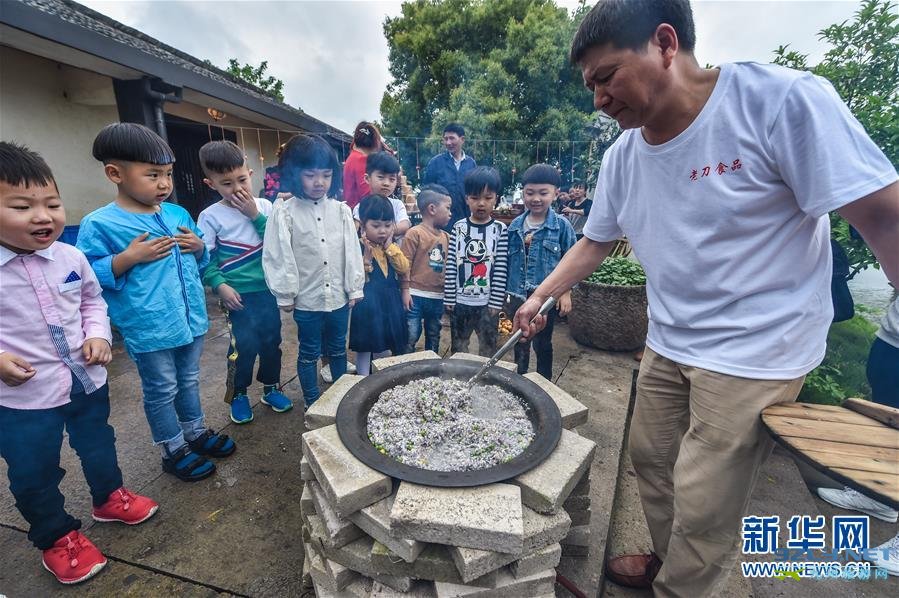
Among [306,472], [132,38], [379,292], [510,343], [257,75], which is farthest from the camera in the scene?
[257,75]

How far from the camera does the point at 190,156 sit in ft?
27.7

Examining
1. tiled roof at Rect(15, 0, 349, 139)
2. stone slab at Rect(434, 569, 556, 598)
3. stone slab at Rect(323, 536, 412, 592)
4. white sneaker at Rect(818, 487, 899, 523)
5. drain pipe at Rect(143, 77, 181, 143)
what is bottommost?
white sneaker at Rect(818, 487, 899, 523)

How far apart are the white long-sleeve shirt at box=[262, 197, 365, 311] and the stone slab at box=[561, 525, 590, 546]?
7.68 ft

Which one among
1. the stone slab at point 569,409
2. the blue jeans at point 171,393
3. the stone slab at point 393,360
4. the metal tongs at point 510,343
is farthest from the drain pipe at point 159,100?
→ the stone slab at point 569,409

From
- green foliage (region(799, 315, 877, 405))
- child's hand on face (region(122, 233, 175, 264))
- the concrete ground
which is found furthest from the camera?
green foliage (region(799, 315, 877, 405))

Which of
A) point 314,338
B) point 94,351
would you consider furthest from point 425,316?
point 94,351

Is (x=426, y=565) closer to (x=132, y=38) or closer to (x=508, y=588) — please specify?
(x=508, y=588)

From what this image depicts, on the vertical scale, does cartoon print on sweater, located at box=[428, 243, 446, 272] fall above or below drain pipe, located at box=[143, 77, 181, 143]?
below

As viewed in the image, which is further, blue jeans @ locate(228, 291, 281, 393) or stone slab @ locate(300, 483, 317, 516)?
blue jeans @ locate(228, 291, 281, 393)

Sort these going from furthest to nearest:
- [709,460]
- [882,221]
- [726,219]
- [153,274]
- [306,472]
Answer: [153,274] < [306,472] < [709,460] < [726,219] < [882,221]

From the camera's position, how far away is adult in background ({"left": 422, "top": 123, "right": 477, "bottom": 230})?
6117 mm

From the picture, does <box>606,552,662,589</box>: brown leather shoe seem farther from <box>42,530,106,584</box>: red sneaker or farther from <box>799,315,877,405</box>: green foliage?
<box>42,530,106,584</box>: red sneaker

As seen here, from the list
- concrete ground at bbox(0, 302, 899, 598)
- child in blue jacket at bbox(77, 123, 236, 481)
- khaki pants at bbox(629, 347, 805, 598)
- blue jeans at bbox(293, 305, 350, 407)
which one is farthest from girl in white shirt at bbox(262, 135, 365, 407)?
khaki pants at bbox(629, 347, 805, 598)

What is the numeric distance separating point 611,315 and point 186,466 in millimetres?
4274
